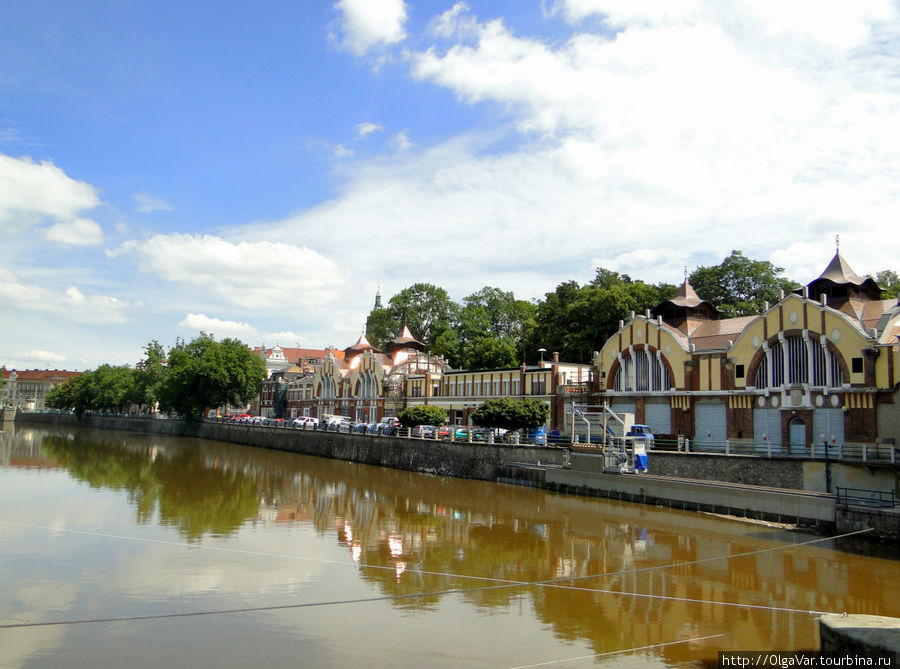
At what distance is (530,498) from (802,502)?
1423cm

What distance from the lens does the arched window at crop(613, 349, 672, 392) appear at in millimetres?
45188

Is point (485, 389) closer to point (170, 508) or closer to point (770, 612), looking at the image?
point (170, 508)

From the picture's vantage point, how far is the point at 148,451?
68.9m

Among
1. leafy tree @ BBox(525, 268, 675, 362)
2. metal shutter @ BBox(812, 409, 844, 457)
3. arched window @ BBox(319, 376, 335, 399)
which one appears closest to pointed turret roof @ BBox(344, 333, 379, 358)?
arched window @ BBox(319, 376, 335, 399)

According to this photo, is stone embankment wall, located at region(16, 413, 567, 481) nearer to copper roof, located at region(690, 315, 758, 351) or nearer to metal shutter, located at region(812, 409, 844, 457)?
copper roof, located at region(690, 315, 758, 351)

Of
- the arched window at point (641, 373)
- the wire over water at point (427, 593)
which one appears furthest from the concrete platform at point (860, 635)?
the arched window at point (641, 373)

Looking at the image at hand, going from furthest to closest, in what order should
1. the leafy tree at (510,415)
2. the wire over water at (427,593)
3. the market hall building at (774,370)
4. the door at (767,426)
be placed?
the leafy tree at (510,415) < the door at (767,426) < the market hall building at (774,370) < the wire over water at (427,593)

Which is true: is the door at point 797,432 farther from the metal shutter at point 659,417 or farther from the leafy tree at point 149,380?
the leafy tree at point 149,380

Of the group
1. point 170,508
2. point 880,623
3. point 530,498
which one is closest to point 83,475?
point 170,508

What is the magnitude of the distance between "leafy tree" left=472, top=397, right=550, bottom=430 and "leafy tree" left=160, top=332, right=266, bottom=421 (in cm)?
4730

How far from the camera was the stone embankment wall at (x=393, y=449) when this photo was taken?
44219 mm

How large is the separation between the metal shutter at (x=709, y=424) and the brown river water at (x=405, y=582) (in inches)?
385

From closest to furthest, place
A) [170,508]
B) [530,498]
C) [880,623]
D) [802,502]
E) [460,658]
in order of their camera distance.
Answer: [880,623]
[460,658]
[802,502]
[170,508]
[530,498]

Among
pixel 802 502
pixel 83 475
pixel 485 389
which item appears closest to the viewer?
pixel 802 502
